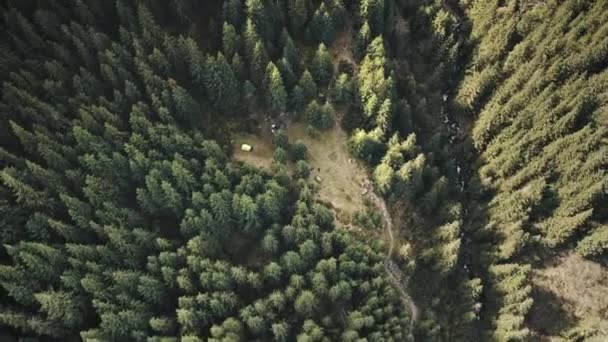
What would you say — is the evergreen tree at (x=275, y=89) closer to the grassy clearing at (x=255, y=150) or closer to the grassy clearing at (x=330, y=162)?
the grassy clearing at (x=330, y=162)

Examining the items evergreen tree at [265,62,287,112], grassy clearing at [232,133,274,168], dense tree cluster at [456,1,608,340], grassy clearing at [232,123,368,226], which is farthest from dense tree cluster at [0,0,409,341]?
dense tree cluster at [456,1,608,340]

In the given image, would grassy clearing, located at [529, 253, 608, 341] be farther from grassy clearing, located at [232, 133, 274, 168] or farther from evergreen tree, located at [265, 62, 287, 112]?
evergreen tree, located at [265, 62, 287, 112]

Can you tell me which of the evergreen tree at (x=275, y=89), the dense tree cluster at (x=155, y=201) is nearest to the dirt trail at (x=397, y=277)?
the dense tree cluster at (x=155, y=201)

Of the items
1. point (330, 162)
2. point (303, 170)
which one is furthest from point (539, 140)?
point (303, 170)

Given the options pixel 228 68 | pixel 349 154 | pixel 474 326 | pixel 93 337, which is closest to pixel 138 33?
pixel 228 68

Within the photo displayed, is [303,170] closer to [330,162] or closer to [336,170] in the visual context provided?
[330,162]

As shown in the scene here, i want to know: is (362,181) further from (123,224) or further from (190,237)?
(123,224)
